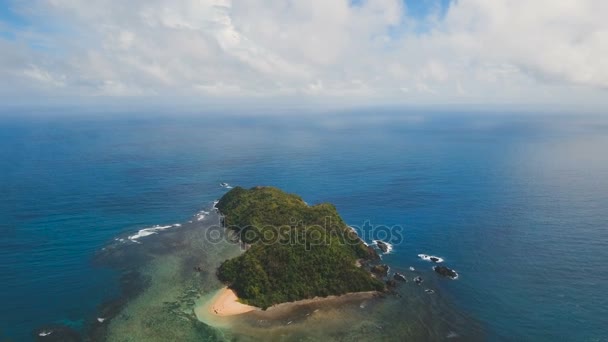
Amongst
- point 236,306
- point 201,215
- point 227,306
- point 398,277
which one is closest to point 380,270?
point 398,277

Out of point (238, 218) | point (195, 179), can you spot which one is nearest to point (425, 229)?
point (238, 218)

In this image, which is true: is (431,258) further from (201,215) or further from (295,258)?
(201,215)

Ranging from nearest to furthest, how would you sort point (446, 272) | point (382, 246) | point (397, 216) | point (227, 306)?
point (227, 306) → point (446, 272) → point (382, 246) → point (397, 216)

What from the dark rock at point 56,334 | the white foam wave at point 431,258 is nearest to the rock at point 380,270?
the white foam wave at point 431,258

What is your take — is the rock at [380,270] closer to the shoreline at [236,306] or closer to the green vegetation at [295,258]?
the green vegetation at [295,258]

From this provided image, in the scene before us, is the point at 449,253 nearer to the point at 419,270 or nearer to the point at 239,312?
the point at 419,270

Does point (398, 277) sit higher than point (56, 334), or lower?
higher
